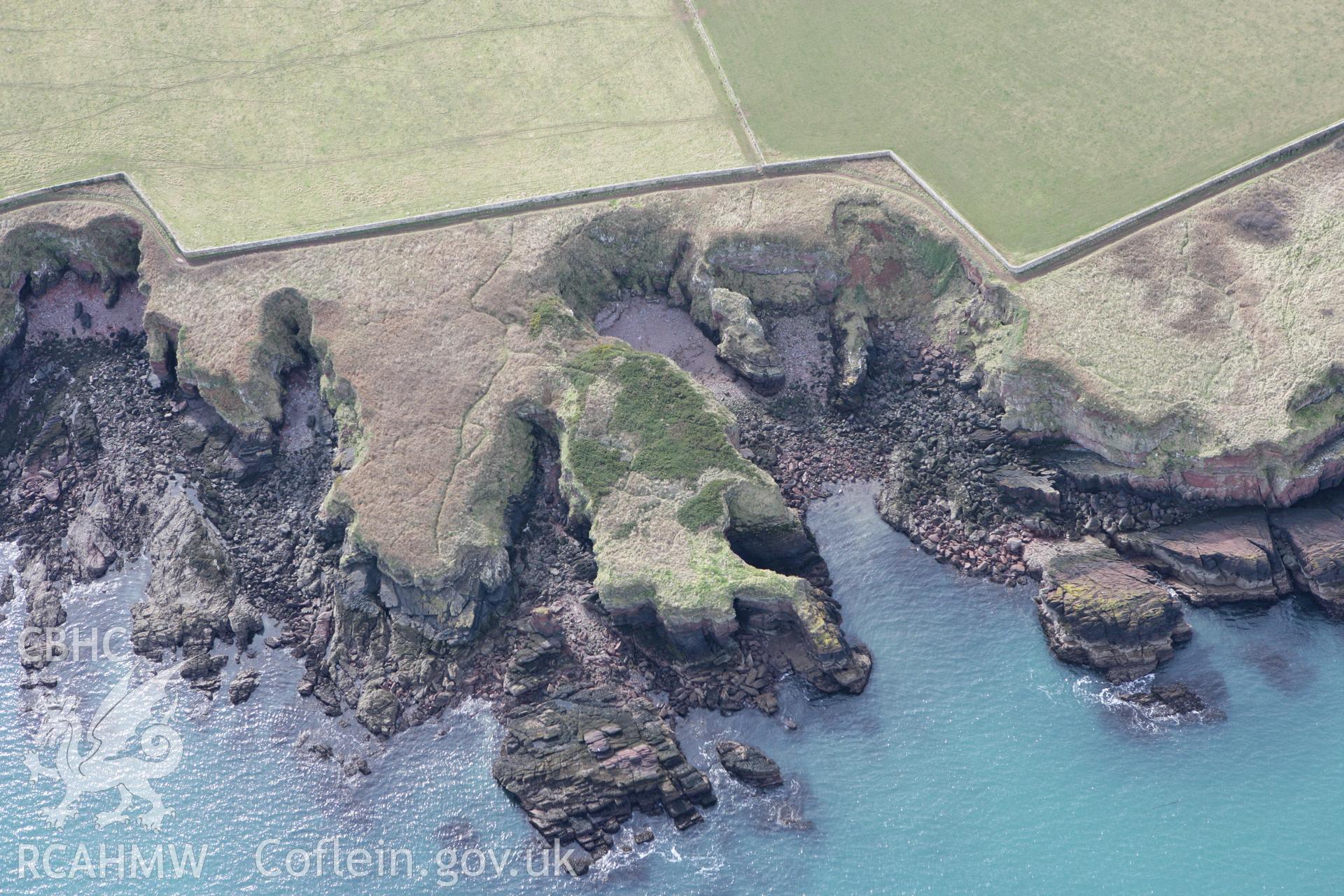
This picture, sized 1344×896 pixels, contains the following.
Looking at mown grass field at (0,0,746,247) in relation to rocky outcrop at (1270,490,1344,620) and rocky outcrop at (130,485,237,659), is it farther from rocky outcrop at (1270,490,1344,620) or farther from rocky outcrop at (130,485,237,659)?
rocky outcrop at (1270,490,1344,620)

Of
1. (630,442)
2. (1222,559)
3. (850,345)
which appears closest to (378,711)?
(630,442)

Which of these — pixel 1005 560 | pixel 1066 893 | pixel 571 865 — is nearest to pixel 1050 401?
pixel 1005 560

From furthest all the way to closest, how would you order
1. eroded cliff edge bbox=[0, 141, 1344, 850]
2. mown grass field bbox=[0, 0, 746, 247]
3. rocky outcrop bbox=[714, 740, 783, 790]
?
mown grass field bbox=[0, 0, 746, 247]
eroded cliff edge bbox=[0, 141, 1344, 850]
rocky outcrop bbox=[714, 740, 783, 790]

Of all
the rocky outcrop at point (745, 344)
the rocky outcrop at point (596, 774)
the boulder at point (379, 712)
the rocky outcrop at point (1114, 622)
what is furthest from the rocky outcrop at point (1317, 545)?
the boulder at point (379, 712)

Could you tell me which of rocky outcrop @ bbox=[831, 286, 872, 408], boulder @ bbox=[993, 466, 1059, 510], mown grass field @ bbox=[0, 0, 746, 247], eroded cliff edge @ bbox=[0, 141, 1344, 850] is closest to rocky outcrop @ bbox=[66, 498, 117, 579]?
eroded cliff edge @ bbox=[0, 141, 1344, 850]

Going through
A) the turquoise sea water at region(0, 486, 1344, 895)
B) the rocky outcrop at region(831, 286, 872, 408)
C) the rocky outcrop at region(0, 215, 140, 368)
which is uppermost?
the rocky outcrop at region(0, 215, 140, 368)

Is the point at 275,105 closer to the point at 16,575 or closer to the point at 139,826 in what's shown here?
the point at 16,575

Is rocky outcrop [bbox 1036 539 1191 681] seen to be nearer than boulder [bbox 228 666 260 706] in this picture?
Yes

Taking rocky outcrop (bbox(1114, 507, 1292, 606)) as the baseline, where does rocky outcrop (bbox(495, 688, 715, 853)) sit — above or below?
Answer: below
